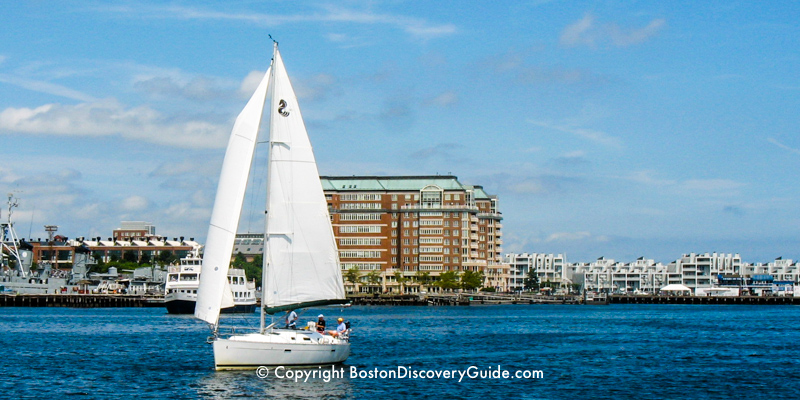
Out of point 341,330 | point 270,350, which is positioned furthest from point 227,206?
point 341,330

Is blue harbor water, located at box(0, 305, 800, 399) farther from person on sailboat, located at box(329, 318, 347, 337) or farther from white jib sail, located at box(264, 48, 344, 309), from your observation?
white jib sail, located at box(264, 48, 344, 309)

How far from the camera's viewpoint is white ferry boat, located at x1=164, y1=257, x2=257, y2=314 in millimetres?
118188

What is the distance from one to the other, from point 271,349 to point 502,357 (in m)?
19.9

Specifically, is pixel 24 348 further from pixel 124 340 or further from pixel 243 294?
pixel 243 294

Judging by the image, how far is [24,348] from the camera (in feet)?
202

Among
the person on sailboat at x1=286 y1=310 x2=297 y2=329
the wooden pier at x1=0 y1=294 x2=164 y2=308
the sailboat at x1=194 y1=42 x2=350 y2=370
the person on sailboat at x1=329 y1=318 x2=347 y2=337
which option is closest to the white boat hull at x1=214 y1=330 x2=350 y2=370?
the sailboat at x1=194 y1=42 x2=350 y2=370

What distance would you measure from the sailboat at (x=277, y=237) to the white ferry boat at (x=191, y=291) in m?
73.4

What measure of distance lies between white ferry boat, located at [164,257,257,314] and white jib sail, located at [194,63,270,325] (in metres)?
73.7

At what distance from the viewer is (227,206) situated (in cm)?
4272

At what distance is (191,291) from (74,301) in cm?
5669

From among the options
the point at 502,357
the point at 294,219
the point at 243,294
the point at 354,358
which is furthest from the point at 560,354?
the point at 243,294

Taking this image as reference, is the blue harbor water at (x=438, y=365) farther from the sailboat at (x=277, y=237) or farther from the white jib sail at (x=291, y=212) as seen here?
the white jib sail at (x=291, y=212)

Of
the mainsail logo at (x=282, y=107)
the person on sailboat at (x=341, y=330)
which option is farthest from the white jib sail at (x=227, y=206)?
the person on sailboat at (x=341, y=330)

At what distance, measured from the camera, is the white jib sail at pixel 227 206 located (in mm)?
42438
